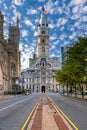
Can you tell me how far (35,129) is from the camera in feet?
46.3

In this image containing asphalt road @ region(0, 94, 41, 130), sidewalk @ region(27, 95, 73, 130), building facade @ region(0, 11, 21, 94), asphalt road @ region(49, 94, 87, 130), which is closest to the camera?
sidewalk @ region(27, 95, 73, 130)

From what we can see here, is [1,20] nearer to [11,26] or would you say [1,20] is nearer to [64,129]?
[11,26]

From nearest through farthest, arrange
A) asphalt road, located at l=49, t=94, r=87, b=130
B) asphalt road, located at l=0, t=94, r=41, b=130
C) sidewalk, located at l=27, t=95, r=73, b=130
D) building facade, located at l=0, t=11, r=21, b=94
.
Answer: sidewalk, located at l=27, t=95, r=73, b=130 < asphalt road, located at l=0, t=94, r=41, b=130 < asphalt road, located at l=49, t=94, r=87, b=130 < building facade, located at l=0, t=11, r=21, b=94

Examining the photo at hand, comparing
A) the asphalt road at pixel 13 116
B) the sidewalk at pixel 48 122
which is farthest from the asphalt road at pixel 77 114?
the asphalt road at pixel 13 116

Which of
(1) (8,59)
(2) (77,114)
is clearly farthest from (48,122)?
(1) (8,59)

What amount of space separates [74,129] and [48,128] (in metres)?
1.32

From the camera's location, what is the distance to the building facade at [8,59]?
114 meters

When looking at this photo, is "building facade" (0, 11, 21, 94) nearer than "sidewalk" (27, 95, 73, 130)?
Result: No

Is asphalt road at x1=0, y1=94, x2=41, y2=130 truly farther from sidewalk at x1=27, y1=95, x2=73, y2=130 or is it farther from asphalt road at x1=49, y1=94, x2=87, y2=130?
asphalt road at x1=49, y1=94, x2=87, y2=130

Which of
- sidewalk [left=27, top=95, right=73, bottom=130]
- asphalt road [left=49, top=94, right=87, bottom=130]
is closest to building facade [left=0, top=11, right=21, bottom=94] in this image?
asphalt road [left=49, top=94, right=87, bottom=130]

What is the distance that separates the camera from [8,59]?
137750 millimetres

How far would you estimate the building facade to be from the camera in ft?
374

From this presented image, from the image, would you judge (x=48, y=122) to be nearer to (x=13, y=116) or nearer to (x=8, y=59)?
(x=13, y=116)

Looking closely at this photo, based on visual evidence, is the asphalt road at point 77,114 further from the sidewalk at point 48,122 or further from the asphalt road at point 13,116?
the asphalt road at point 13,116
